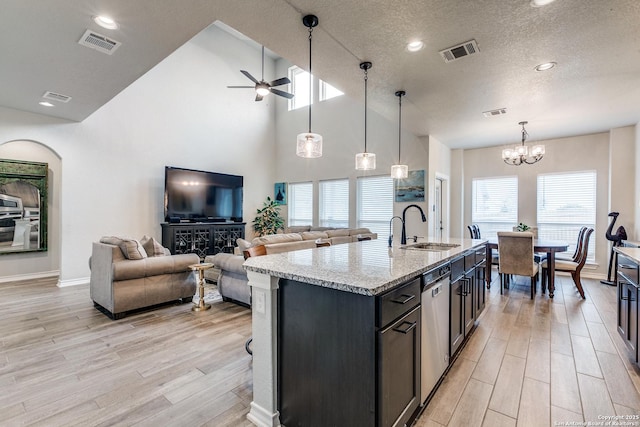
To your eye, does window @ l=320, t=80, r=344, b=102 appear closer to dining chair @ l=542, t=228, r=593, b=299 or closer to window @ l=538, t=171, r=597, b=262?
window @ l=538, t=171, r=597, b=262

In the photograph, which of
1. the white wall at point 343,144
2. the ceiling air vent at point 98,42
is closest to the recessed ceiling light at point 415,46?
the ceiling air vent at point 98,42

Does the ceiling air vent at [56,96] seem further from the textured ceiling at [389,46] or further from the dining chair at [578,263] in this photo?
the dining chair at [578,263]

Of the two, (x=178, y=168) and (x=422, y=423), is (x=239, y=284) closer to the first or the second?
(x=422, y=423)

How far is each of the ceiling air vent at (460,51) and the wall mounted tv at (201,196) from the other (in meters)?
5.54

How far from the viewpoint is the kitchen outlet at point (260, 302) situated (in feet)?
5.88

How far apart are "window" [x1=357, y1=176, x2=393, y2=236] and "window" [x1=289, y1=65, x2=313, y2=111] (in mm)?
3113

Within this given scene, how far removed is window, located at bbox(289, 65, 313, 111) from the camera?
28.0 feet

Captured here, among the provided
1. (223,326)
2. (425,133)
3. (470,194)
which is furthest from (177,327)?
(470,194)

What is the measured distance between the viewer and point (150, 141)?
622 cm

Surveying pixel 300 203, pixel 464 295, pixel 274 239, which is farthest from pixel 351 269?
pixel 300 203

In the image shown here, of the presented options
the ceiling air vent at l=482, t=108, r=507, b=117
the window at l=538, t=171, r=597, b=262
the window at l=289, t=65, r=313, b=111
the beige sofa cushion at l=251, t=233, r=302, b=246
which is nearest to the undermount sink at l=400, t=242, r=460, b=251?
the beige sofa cushion at l=251, t=233, r=302, b=246

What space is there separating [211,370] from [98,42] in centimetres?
314

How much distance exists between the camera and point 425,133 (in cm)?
588

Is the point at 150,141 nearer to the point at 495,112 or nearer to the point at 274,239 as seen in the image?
the point at 274,239
